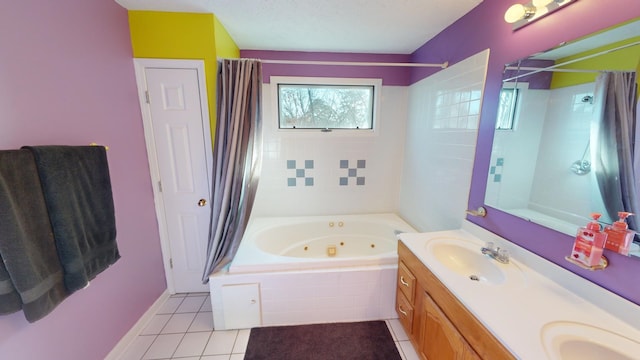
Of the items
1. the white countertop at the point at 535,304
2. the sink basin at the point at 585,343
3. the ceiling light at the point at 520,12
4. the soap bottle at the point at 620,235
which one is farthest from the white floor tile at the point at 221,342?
the ceiling light at the point at 520,12

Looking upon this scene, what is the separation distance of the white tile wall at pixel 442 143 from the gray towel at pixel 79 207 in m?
2.38

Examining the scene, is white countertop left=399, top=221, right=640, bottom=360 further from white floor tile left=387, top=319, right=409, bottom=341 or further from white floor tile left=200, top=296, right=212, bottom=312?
white floor tile left=200, top=296, right=212, bottom=312

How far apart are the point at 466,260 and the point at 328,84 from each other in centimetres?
206

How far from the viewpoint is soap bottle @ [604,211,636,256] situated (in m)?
0.82

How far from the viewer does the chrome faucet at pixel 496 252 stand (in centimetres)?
122

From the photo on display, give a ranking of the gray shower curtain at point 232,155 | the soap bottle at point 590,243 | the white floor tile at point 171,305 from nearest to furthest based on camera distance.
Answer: the soap bottle at point 590,243 → the gray shower curtain at point 232,155 → the white floor tile at point 171,305

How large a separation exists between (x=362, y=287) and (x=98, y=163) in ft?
6.39

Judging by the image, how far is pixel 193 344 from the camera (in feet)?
5.26

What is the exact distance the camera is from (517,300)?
940 mm

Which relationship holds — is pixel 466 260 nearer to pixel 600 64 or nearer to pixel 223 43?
pixel 600 64

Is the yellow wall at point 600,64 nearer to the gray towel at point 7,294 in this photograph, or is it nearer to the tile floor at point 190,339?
the tile floor at point 190,339

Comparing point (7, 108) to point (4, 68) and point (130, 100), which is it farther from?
point (130, 100)

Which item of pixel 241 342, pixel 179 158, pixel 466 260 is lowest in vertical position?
pixel 241 342

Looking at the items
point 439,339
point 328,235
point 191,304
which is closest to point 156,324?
point 191,304
